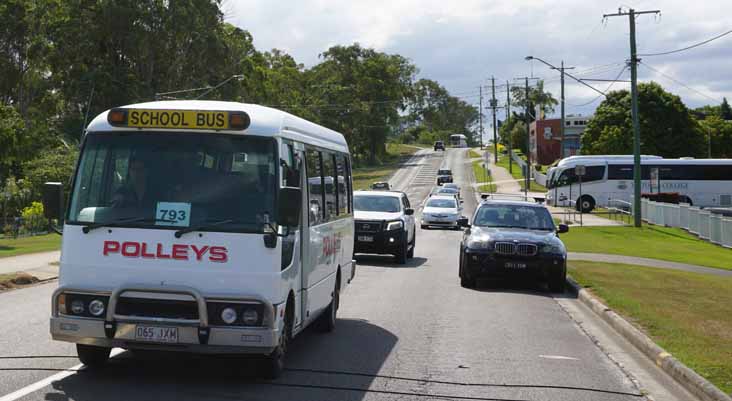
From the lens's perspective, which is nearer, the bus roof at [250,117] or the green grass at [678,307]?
the bus roof at [250,117]

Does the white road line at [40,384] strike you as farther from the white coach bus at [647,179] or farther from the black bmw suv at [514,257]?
the white coach bus at [647,179]

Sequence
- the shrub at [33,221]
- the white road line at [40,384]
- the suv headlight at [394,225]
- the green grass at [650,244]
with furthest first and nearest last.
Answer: the shrub at [33,221] < the green grass at [650,244] < the suv headlight at [394,225] < the white road line at [40,384]

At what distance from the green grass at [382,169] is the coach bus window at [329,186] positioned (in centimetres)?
7200

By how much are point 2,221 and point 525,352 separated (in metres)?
42.7

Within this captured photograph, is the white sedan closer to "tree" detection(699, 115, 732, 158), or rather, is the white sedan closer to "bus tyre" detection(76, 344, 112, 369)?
"bus tyre" detection(76, 344, 112, 369)

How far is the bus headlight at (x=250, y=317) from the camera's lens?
7.80m

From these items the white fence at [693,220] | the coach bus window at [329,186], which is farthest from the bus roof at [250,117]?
the white fence at [693,220]

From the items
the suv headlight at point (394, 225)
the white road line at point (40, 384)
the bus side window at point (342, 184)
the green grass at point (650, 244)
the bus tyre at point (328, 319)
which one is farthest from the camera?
the green grass at point (650, 244)

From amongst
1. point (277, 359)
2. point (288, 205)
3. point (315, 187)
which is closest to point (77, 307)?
point (277, 359)

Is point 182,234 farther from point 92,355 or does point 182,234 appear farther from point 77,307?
point 92,355

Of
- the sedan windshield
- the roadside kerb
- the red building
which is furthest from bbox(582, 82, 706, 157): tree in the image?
the roadside kerb

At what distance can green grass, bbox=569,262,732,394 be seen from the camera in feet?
32.6

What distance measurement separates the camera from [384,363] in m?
9.69

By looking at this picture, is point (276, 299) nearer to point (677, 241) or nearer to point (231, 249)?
point (231, 249)
